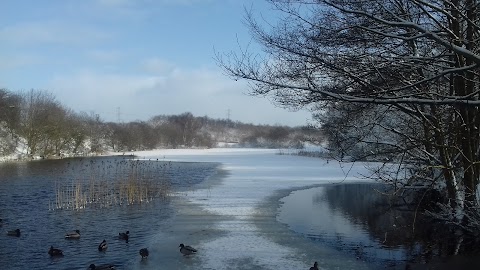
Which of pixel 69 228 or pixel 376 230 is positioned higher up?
pixel 376 230

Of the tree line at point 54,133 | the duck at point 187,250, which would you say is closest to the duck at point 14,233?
the duck at point 187,250

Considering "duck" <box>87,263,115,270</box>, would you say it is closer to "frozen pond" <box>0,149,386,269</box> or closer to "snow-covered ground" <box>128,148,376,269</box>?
"frozen pond" <box>0,149,386,269</box>

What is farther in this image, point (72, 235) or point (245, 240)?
point (72, 235)

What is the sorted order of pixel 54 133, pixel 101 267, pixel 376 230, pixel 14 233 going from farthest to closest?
pixel 54 133, pixel 376 230, pixel 14 233, pixel 101 267

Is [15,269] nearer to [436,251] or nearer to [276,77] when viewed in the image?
[276,77]

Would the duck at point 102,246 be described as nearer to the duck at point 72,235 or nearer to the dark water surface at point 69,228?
the dark water surface at point 69,228

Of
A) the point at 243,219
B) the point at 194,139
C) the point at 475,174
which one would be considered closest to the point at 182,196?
the point at 243,219

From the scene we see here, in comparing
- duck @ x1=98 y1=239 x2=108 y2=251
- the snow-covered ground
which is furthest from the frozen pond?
duck @ x1=98 y1=239 x2=108 y2=251

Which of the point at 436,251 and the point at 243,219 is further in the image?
the point at 243,219

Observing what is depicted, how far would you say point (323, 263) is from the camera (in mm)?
9125

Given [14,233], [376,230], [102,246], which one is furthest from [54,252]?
[376,230]

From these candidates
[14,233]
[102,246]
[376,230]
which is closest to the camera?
[102,246]

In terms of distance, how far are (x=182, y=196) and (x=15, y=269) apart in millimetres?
9820

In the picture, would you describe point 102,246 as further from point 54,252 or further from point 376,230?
point 376,230
